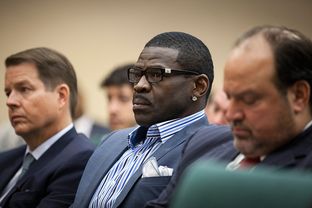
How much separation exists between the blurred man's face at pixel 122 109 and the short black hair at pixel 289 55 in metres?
3.13

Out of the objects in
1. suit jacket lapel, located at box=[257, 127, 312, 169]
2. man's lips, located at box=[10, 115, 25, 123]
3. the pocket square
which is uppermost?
suit jacket lapel, located at box=[257, 127, 312, 169]

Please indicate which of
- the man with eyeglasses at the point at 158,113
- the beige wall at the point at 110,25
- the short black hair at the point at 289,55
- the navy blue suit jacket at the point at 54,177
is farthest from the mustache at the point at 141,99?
the beige wall at the point at 110,25

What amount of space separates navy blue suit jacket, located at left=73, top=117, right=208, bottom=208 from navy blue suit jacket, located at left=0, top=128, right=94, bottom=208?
183mm

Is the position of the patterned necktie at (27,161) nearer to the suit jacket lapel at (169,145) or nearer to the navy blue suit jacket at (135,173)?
the navy blue suit jacket at (135,173)

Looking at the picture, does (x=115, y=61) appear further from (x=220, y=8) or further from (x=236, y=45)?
(x=236, y=45)

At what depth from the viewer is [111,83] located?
5.17 m

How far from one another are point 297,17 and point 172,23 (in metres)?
1.16

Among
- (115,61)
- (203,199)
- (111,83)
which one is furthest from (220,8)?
(203,199)

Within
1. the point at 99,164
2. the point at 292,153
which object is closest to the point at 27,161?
the point at 99,164

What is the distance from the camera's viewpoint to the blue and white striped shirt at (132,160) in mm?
2520

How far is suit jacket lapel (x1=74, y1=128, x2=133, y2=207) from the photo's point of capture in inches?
103

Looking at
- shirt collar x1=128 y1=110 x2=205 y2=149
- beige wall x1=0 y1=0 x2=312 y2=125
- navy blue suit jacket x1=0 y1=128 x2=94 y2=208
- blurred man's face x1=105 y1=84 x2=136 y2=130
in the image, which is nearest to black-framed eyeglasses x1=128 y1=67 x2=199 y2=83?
shirt collar x1=128 y1=110 x2=205 y2=149

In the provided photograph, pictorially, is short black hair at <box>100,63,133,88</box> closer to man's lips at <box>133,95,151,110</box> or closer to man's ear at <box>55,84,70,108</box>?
man's ear at <box>55,84,70,108</box>

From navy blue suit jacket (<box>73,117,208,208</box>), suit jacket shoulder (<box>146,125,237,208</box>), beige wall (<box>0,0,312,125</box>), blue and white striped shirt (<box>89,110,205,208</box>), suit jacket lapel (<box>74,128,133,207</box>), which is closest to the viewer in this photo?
suit jacket shoulder (<box>146,125,237,208</box>)
